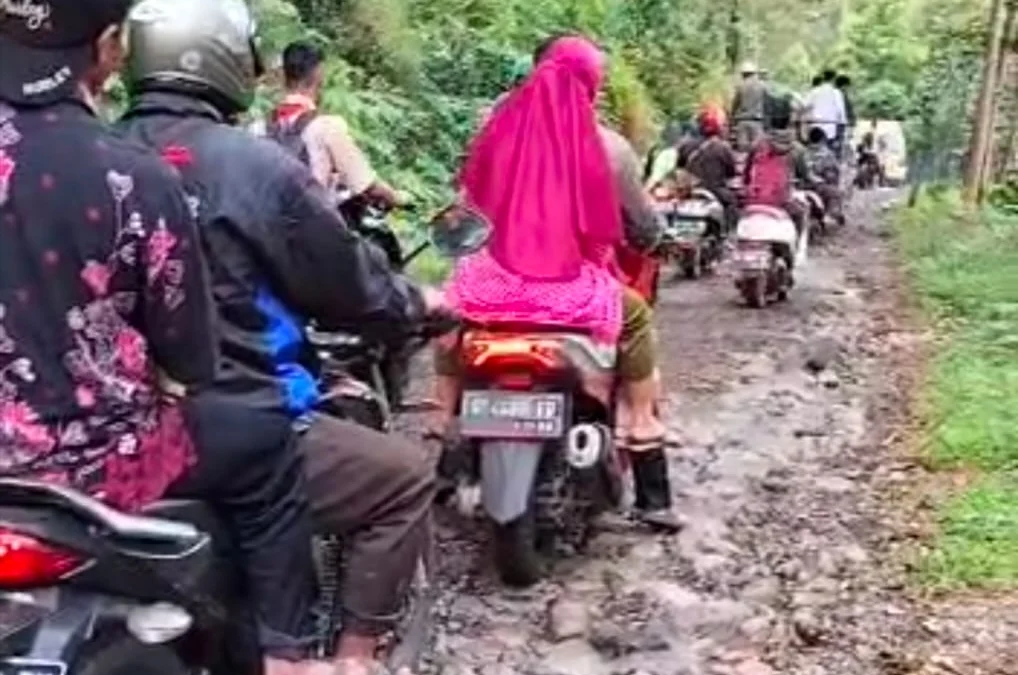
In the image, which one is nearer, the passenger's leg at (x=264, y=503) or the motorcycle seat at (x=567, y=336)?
the passenger's leg at (x=264, y=503)

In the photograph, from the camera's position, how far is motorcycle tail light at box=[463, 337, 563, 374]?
5.75 m

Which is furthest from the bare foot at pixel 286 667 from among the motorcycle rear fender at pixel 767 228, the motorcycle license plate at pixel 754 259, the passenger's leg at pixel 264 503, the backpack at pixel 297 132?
the motorcycle rear fender at pixel 767 228

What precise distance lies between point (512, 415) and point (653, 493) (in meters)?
1.13

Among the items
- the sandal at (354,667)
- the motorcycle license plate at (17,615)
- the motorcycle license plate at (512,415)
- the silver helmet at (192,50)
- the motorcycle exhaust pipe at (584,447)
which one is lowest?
the motorcycle exhaust pipe at (584,447)

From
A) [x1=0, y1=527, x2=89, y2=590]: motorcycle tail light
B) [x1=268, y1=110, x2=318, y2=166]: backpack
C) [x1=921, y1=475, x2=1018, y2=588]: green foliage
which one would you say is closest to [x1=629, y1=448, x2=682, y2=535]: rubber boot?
[x1=921, y1=475, x2=1018, y2=588]: green foliage

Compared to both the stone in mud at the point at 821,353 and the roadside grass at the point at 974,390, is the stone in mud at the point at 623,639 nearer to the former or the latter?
the roadside grass at the point at 974,390

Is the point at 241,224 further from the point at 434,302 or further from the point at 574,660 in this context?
the point at 574,660

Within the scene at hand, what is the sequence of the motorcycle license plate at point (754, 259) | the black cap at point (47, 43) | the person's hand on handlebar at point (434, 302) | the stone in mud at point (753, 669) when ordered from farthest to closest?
the motorcycle license plate at point (754, 259) → the stone in mud at point (753, 669) → the person's hand on handlebar at point (434, 302) → the black cap at point (47, 43)

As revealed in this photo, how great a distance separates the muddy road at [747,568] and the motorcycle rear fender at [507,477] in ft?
1.06

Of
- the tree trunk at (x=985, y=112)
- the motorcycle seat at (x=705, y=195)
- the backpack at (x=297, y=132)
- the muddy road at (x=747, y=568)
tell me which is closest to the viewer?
the muddy road at (x=747, y=568)

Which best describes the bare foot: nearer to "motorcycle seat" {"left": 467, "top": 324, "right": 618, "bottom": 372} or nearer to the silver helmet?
the silver helmet

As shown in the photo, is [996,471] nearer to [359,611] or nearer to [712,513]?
[712,513]

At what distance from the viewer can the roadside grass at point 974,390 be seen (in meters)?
6.05

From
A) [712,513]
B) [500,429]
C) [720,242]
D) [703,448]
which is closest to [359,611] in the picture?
[500,429]
